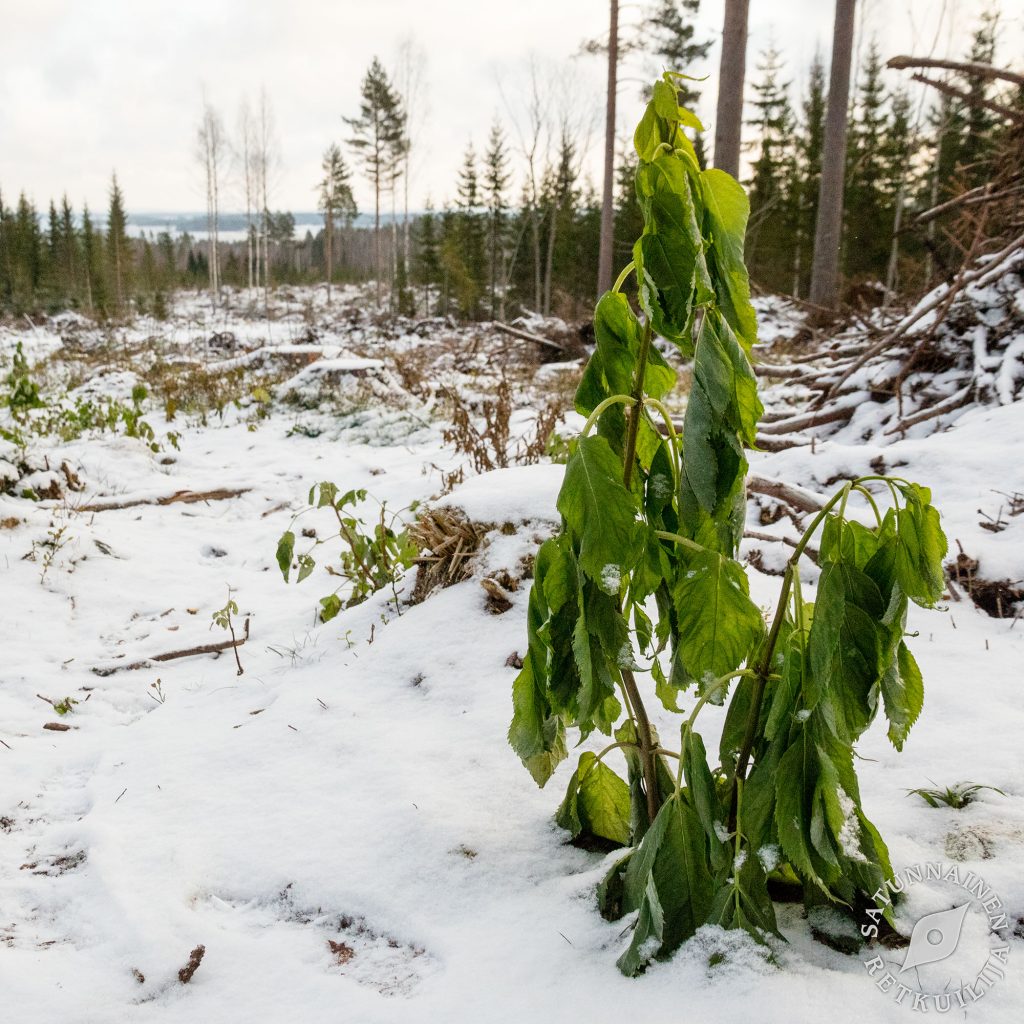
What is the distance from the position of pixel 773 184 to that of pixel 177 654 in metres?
35.0

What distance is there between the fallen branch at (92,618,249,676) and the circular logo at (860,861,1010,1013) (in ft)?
8.45

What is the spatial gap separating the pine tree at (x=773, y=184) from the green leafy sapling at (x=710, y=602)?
104 ft

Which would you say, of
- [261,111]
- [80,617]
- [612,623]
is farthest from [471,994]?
[261,111]

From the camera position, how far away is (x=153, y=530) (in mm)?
4715

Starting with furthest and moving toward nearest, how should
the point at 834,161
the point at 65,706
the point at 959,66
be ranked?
the point at 834,161 → the point at 959,66 → the point at 65,706

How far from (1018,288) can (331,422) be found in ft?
21.4

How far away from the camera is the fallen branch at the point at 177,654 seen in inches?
118

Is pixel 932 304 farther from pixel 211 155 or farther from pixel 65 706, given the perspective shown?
pixel 211 155

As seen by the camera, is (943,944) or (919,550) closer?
(919,550)

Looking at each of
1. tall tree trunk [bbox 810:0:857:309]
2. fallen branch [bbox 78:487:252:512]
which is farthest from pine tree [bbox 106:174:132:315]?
fallen branch [bbox 78:487:252:512]

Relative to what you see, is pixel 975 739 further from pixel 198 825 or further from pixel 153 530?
pixel 153 530

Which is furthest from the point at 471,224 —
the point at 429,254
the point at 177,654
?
the point at 177,654

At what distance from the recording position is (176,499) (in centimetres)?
531

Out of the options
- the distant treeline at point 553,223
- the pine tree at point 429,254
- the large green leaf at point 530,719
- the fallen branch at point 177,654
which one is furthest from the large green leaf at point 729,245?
the pine tree at point 429,254
